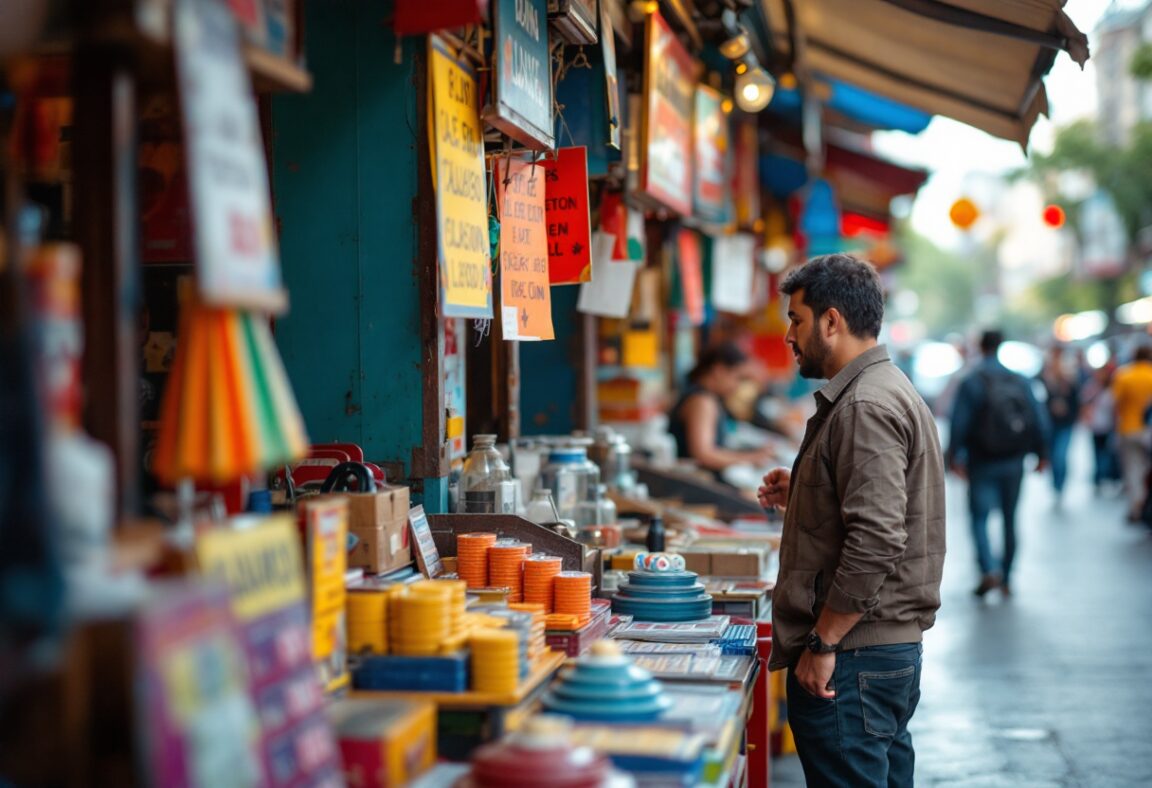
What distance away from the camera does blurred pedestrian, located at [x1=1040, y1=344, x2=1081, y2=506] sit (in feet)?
59.4

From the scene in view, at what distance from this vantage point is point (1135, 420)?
15156 millimetres

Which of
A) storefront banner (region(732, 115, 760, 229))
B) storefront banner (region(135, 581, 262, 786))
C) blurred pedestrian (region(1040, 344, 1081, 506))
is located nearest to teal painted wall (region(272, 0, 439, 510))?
storefront banner (region(135, 581, 262, 786))

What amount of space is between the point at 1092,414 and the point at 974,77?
12.1 m

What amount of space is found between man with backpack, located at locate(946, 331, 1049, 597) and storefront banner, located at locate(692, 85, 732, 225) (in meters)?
3.08

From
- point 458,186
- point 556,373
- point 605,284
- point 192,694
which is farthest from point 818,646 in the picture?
point 556,373

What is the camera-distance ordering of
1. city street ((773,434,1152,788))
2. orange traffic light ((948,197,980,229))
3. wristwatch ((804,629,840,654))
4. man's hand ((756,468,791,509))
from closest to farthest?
wristwatch ((804,629,840,654)), man's hand ((756,468,791,509)), city street ((773,434,1152,788)), orange traffic light ((948,197,980,229))

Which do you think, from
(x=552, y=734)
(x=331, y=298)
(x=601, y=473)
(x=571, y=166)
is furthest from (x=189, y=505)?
(x=601, y=473)

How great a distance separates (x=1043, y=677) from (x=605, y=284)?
4115mm

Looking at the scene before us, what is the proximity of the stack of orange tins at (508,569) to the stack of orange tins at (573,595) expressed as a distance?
0.16 m

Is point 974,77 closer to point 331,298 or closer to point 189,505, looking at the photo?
point 331,298

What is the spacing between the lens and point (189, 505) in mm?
2604

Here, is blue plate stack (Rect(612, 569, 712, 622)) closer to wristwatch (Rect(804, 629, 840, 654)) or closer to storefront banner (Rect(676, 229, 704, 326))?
wristwatch (Rect(804, 629, 840, 654))

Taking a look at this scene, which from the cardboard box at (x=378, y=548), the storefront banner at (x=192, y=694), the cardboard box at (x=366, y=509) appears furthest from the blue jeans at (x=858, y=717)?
the storefront banner at (x=192, y=694)

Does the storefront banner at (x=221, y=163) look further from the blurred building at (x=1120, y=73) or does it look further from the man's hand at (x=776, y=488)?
the blurred building at (x=1120, y=73)
